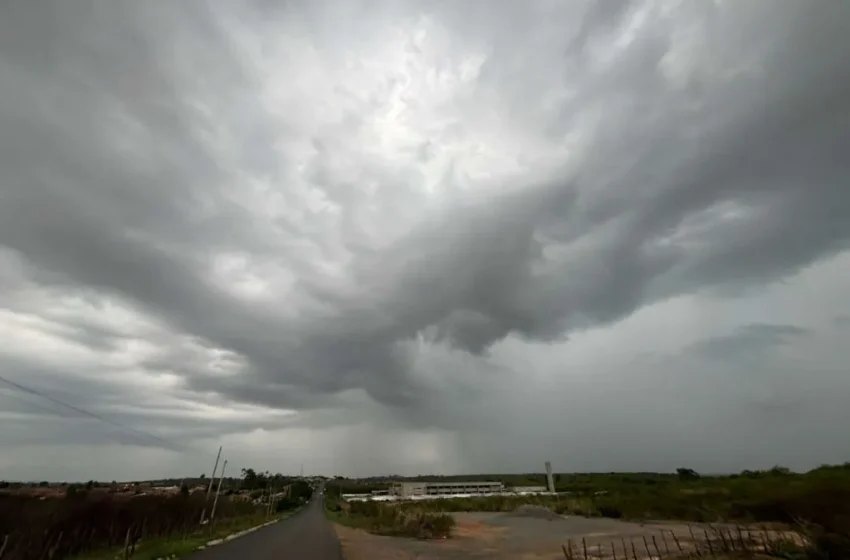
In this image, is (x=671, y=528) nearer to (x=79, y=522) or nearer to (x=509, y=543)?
(x=509, y=543)

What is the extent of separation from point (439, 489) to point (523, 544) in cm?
11313

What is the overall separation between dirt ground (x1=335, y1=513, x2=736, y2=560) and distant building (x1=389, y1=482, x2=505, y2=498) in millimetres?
78368

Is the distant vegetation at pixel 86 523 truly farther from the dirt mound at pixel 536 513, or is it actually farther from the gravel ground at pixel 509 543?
the dirt mound at pixel 536 513

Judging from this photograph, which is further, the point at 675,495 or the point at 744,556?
the point at 675,495

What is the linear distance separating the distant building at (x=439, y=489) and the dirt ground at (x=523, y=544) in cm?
7837

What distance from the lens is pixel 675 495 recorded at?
2544 inches

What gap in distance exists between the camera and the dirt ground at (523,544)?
95.5 feet

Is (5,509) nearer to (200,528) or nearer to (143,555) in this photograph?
(143,555)

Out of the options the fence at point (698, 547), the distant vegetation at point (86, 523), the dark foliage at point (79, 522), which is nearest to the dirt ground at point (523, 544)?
the fence at point (698, 547)

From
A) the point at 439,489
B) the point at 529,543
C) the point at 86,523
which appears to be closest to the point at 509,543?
the point at 529,543

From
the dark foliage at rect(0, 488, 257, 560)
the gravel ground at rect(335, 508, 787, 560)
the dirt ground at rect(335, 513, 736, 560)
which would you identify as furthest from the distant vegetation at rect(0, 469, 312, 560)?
the dirt ground at rect(335, 513, 736, 560)

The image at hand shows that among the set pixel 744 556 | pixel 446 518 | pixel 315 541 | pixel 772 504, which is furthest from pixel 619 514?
pixel 744 556

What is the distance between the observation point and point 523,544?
36.7m

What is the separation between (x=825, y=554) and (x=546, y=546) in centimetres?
2099
